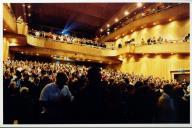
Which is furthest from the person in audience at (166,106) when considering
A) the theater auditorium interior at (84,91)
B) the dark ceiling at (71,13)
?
the dark ceiling at (71,13)

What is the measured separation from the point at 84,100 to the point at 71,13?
6.20ft

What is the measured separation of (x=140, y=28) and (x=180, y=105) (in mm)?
4867

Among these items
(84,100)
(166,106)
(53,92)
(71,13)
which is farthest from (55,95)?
(71,13)

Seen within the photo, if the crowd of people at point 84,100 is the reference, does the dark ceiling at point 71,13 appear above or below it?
above

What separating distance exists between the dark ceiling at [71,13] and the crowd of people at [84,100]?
102cm

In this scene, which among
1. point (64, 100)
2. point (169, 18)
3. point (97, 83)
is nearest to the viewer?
point (97, 83)

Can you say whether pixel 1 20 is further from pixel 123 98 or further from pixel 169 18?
pixel 169 18

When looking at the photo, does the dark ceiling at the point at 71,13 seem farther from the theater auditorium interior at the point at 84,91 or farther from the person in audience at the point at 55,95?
the person in audience at the point at 55,95

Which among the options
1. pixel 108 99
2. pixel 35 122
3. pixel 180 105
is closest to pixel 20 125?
pixel 35 122

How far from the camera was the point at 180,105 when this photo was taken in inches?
183

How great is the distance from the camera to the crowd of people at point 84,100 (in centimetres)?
413

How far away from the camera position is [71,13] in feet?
17.4

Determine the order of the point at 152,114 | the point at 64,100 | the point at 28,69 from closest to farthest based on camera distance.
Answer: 1. the point at 64,100
2. the point at 152,114
3. the point at 28,69

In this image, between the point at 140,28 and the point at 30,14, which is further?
the point at 140,28
